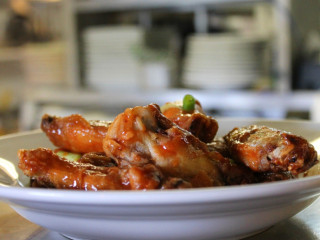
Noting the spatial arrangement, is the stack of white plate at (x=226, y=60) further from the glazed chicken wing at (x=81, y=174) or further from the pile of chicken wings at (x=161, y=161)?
the glazed chicken wing at (x=81, y=174)

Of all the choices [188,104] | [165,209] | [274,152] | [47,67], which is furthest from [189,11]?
[165,209]

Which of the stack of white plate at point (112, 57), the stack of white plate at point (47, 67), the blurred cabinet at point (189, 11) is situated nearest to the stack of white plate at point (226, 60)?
the blurred cabinet at point (189, 11)

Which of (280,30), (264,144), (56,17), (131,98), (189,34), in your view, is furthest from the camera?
(56,17)

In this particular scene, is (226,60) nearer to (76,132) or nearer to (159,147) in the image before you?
(76,132)

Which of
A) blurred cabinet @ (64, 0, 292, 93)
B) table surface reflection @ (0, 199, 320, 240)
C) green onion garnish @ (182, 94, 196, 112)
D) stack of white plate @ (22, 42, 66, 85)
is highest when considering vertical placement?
blurred cabinet @ (64, 0, 292, 93)

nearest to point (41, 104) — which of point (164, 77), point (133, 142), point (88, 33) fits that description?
point (88, 33)

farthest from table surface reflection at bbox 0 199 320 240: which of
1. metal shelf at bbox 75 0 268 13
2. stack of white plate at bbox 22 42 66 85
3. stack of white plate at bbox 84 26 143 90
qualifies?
stack of white plate at bbox 22 42 66 85

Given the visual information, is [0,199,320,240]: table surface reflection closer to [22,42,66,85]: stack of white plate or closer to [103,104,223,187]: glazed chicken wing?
[103,104,223,187]: glazed chicken wing

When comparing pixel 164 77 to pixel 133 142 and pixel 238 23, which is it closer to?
pixel 238 23
